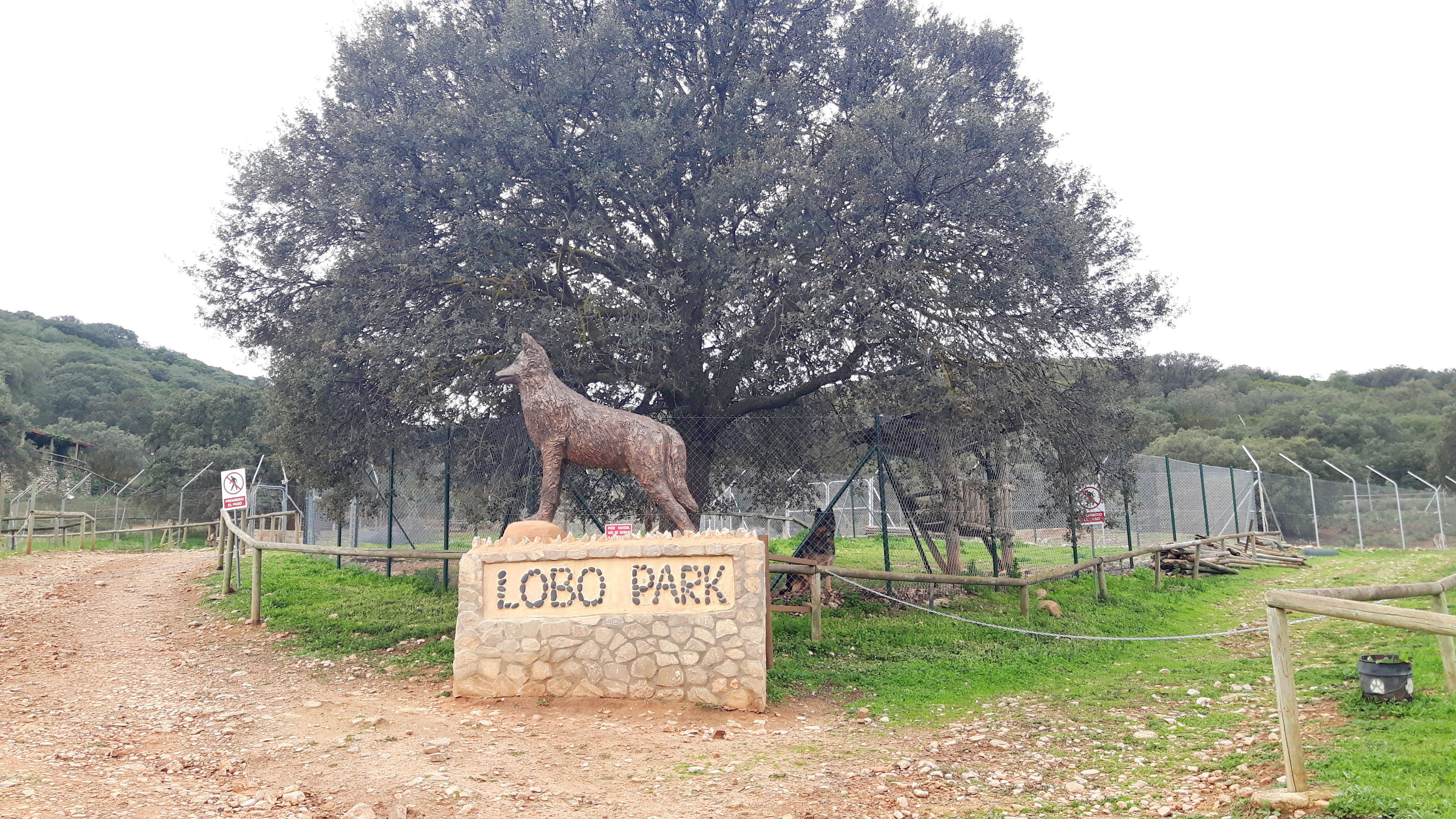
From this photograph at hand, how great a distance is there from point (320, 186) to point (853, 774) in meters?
9.40

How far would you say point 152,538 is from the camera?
2827cm

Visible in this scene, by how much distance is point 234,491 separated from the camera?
13172 mm

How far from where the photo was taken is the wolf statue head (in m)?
8.73

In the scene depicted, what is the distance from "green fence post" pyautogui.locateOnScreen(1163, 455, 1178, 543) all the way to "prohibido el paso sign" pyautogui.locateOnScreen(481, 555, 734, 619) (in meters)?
13.5

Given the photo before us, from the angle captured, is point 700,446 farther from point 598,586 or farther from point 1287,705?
point 1287,705

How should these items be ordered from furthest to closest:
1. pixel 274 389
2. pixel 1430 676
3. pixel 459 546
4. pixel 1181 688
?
pixel 459 546 → pixel 274 389 → pixel 1181 688 → pixel 1430 676

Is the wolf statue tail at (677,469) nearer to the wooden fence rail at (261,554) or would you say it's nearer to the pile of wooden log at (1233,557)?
the wooden fence rail at (261,554)

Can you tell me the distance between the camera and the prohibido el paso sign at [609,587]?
7.84 metres

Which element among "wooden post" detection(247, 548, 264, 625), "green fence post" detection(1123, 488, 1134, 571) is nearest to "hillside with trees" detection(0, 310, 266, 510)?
"wooden post" detection(247, 548, 264, 625)

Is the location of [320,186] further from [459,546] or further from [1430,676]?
[1430,676]

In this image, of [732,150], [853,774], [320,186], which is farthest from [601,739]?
[320,186]

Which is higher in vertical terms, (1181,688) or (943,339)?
(943,339)

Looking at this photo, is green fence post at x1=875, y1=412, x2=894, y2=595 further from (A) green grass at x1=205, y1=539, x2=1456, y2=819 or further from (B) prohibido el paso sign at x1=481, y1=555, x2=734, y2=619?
(B) prohibido el paso sign at x1=481, y1=555, x2=734, y2=619

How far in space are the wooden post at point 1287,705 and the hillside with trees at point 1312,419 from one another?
25718 mm
